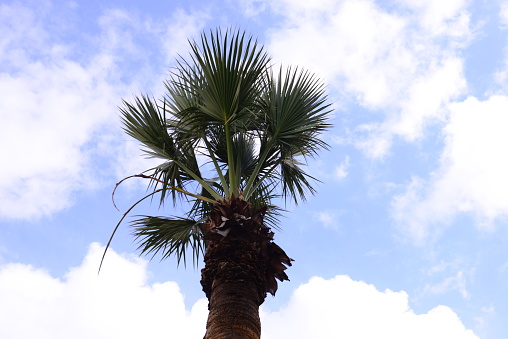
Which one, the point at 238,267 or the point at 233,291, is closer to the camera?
the point at 233,291

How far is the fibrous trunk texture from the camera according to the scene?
5137mm

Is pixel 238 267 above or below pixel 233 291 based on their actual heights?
above

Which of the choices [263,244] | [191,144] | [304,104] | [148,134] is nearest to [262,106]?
[304,104]

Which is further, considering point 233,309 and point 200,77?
point 200,77

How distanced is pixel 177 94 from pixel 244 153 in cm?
136

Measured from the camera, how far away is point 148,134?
24.6ft

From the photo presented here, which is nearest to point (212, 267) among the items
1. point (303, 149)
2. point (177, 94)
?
point (303, 149)

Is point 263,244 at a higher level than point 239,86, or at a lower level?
lower

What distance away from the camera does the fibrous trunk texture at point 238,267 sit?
5137mm

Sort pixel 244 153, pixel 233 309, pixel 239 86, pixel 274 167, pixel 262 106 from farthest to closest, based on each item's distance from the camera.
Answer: pixel 244 153 < pixel 274 167 < pixel 262 106 < pixel 239 86 < pixel 233 309

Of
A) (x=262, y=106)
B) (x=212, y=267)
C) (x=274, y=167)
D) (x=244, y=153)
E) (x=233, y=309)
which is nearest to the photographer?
(x=233, y=309)

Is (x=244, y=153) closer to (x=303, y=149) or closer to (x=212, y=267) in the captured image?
(x=303, y=149)

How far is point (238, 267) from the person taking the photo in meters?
5.39

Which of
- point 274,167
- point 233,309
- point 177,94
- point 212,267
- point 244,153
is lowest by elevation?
point 233,309
